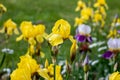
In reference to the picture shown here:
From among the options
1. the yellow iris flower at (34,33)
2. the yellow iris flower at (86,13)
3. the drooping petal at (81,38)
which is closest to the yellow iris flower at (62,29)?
the yellow iris flower at (34,33)

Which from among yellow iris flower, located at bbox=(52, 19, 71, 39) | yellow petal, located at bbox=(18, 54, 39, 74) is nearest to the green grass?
yellow iris flower, located at bbox=(52, 19, 71, 39)

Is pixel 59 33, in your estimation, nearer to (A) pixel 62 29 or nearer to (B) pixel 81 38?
(A) pixel 62 29

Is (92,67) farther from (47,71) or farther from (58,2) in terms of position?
(58,2)

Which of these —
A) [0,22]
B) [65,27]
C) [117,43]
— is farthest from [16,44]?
[65,27]

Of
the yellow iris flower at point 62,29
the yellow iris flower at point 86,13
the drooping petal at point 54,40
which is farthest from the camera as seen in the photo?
the yellow iris flower at point 86,13

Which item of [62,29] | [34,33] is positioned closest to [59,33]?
[62,29]

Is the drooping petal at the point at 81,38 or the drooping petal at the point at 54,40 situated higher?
the drooping petal at the point at 81,38

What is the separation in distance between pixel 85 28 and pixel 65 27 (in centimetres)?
171

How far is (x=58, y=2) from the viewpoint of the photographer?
988cm

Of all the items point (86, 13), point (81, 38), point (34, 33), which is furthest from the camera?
point (86, 13)

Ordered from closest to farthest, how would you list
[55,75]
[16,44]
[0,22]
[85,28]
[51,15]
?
[55,75], [85,28], [16,44], [0,22], [51,15]

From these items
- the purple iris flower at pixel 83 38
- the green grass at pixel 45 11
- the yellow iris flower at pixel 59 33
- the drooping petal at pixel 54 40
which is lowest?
the drooping petal at pixel 54 40

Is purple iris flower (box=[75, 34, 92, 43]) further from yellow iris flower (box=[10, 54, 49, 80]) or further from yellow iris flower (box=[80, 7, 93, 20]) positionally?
yellow iris flower (box=[10, 54, 49, 80])

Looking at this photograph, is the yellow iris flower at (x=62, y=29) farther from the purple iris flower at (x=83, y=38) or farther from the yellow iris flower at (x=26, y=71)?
the purple iris flower at (x=83, y=38)
